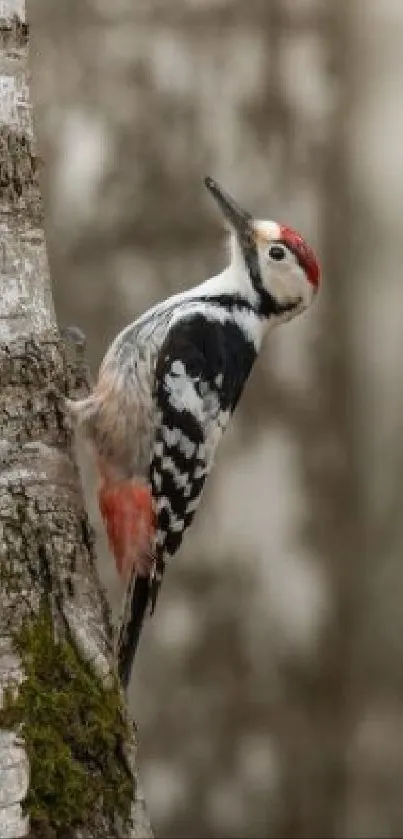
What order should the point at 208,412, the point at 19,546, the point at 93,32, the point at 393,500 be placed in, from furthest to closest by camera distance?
1. the point at 393,500
2. the point at 93,32
3. the point at 208,412
4. the point at 19,546

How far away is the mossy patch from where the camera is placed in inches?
94.5

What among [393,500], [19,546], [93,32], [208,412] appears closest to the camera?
[19,546]

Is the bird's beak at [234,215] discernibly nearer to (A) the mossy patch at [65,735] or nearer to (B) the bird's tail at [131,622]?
(B) the bird's tail at [131,622]

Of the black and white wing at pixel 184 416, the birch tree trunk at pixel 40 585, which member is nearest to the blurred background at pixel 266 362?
the black and white wing at pixel 184 416

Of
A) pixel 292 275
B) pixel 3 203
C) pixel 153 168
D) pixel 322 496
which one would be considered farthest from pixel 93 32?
pixel 3 203

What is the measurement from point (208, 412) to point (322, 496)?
3194mm

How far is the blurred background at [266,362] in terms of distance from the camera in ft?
20.2

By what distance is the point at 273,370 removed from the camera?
6.47 m

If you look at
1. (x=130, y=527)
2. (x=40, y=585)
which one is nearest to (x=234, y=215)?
(x=130, y=527)

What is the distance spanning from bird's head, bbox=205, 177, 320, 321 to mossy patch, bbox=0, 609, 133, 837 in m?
1.35

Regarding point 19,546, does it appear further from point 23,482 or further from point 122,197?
point 122,197

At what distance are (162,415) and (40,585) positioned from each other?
99 cm

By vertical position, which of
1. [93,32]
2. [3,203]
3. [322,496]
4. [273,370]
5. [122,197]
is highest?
[3,203]

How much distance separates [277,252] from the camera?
3.66m
